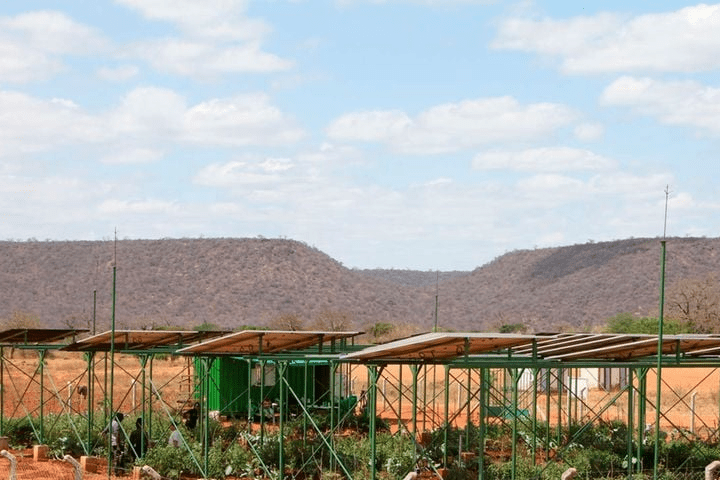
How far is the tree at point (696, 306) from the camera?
64.2 metres

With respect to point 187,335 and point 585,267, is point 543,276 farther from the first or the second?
point 187,335

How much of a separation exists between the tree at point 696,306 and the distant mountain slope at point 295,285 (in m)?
16.1

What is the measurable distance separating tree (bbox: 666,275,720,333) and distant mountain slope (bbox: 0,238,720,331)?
1607cm

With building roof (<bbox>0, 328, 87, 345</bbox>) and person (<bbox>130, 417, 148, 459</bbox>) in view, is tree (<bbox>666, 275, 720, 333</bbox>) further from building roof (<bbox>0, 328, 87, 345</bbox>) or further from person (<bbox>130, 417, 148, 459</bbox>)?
person (<bbox>130, 417, 148, 459</bbox>)

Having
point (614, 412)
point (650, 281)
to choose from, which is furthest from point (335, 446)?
point (650, 281)

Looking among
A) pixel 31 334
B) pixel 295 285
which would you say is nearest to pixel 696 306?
pixel 295 285

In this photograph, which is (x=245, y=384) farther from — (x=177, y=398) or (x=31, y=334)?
(x=31, y=334)

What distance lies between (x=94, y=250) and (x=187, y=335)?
273ft

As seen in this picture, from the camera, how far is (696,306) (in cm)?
6731

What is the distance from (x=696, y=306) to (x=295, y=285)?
43687 mm

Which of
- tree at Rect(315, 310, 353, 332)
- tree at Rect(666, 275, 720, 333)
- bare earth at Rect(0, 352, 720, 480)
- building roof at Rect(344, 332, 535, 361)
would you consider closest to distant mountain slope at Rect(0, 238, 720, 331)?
tree at Rect(315, 310, 353, 332)

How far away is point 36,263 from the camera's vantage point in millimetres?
104875

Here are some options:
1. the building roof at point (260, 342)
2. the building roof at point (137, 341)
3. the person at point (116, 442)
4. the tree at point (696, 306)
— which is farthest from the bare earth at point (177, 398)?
the tree at point (696, 306)

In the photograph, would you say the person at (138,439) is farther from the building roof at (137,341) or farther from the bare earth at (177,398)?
the building roof at (137,341)
